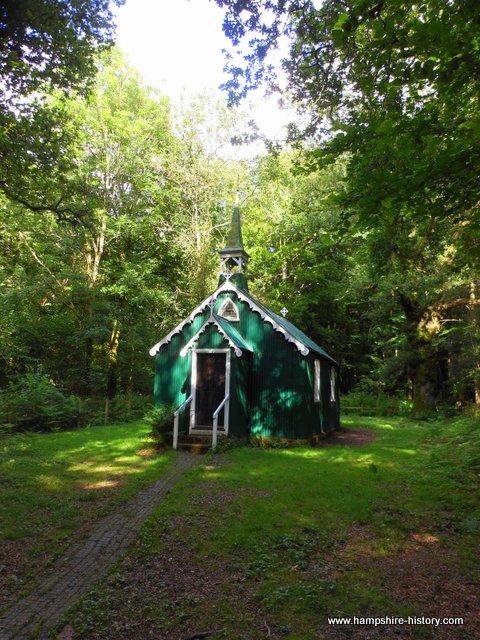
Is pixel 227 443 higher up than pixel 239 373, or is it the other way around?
pixel 239 373

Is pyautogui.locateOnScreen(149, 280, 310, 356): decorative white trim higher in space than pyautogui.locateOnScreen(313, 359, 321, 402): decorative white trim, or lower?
higher

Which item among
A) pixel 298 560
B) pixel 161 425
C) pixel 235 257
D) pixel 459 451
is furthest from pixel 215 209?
pixel 298 560

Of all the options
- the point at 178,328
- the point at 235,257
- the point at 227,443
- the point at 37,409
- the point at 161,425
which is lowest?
the point at 227,443

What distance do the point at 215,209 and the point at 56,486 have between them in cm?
2529

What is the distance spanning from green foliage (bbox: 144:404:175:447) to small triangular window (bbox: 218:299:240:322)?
4.74 metres

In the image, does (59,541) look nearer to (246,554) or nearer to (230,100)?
(246,554)

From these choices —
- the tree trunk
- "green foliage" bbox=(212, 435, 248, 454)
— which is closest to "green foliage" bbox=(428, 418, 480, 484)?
"green foliage" bbox=(212, 435, 248, 454)

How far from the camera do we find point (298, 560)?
236 inches

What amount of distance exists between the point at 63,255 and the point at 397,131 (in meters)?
24.0

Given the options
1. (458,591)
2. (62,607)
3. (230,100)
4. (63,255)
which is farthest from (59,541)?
(63,255)

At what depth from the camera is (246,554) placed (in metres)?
6.27

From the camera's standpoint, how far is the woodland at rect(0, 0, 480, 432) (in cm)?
714

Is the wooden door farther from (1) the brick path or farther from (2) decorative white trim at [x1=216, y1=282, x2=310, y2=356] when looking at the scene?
(1) the brick path

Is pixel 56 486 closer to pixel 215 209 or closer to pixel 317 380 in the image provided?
pixel 317 380
